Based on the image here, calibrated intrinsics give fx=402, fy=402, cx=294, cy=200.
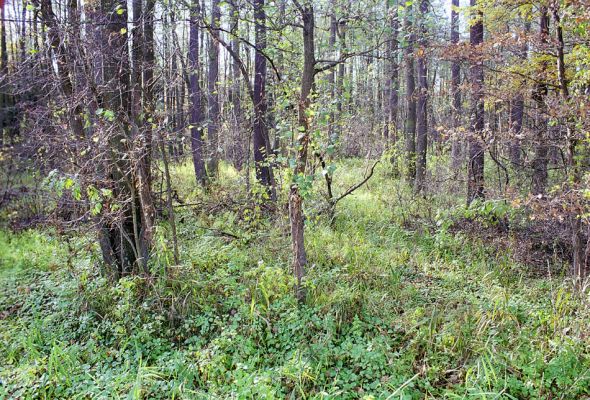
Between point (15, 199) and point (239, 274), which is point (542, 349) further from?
point (15, 199)

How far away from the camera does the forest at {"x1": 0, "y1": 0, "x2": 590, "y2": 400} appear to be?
3213mm

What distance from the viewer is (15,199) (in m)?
7.95

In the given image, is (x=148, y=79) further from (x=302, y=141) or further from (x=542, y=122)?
(x=542, y=122)

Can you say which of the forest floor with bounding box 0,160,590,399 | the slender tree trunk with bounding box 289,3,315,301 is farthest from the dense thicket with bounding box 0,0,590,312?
the forest floor with bounding box 0,160,590,399

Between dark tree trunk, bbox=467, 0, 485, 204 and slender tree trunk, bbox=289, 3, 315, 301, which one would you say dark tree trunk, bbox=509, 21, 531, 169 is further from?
slender tree trunk, bbox=289, 3, 315, 301

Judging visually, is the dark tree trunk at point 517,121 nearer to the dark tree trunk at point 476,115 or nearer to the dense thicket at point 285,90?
the dense thicket at point 285,90

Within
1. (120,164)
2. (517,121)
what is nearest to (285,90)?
(120,164)

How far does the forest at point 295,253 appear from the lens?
3.21 m

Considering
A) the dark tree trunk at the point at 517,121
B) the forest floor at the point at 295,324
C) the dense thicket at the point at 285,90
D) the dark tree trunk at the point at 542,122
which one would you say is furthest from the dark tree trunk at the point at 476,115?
the forest floor at the point at 295,324

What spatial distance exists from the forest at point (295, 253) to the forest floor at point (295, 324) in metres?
0.02

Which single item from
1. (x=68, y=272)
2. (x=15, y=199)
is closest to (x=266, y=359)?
(x=68, y=272)

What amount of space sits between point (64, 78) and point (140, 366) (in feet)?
10.6

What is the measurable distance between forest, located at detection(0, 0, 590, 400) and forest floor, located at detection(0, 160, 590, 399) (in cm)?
2

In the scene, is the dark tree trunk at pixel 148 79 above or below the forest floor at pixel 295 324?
above
